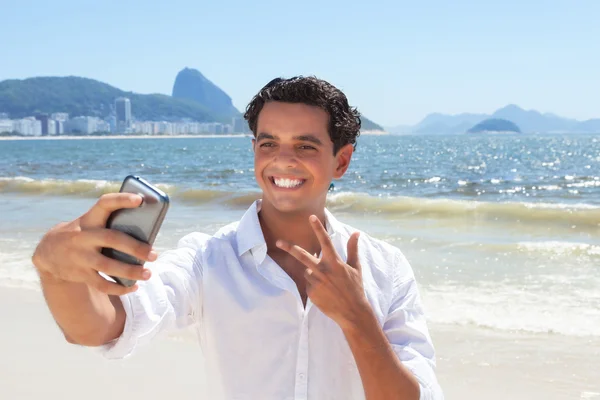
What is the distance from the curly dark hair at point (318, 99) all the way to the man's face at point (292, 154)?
0.8 inches

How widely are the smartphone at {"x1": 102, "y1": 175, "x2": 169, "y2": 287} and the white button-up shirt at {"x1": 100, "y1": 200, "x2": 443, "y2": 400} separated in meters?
0.47

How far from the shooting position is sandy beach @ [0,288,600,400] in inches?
160

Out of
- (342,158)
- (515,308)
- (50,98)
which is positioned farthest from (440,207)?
(50,98)

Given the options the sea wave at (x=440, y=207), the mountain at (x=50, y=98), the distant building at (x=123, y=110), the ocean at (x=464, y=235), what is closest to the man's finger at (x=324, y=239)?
the ocean at (x=464, y=235)

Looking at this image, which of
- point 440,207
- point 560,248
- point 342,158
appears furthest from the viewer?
point 440,207

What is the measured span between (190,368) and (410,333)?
2.93 meters

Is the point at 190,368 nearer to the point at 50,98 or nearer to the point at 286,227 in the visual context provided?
the point at 286,227

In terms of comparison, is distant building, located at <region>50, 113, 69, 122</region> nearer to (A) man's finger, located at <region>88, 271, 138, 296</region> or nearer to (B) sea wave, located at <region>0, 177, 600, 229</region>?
(B) sea wave, located at <region>0, 177, 600, 229</region>

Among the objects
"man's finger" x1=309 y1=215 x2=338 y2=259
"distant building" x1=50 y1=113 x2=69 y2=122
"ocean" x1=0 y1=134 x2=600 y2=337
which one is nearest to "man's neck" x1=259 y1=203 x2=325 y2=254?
"man's finger" x1=309 y1=215 x2=338 y2=259

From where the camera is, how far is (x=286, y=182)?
1.92m

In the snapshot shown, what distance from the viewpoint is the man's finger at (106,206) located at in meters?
1.21

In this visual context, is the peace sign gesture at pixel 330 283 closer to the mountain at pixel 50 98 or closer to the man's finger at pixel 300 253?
the man's finger at pixel 300 253

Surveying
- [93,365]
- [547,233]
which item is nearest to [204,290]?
[93,365]

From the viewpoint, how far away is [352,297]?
1.59 meters
